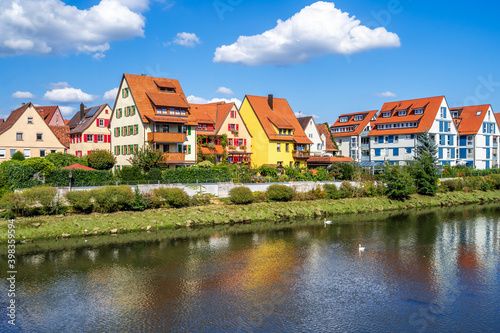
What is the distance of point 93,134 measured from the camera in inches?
2665

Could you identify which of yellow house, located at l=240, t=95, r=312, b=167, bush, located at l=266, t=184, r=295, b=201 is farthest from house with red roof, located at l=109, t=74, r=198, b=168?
bush, located at l=266, t=184, r=295, b=201

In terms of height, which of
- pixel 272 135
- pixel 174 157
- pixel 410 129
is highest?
pixel 410 129

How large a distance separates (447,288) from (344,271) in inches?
245

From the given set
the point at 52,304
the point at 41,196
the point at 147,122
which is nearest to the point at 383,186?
the point at 147,122

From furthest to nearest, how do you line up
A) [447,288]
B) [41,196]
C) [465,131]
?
[465,131]
[41,196]
[447,288]

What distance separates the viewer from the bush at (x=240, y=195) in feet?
157

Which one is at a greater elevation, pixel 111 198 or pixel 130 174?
pixel 130 174

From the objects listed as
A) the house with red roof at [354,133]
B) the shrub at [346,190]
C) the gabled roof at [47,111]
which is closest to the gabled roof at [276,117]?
the shrub at [346,190]

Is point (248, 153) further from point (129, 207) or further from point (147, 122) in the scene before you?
point (129, 207)

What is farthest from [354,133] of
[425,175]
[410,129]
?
[425,175]

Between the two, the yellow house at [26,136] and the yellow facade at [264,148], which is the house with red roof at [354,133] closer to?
the yellow facade at [264,148]

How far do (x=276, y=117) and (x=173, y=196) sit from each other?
3316cm

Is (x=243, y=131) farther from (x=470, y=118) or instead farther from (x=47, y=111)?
(x=47, y=111)

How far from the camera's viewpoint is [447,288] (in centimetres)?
2452
